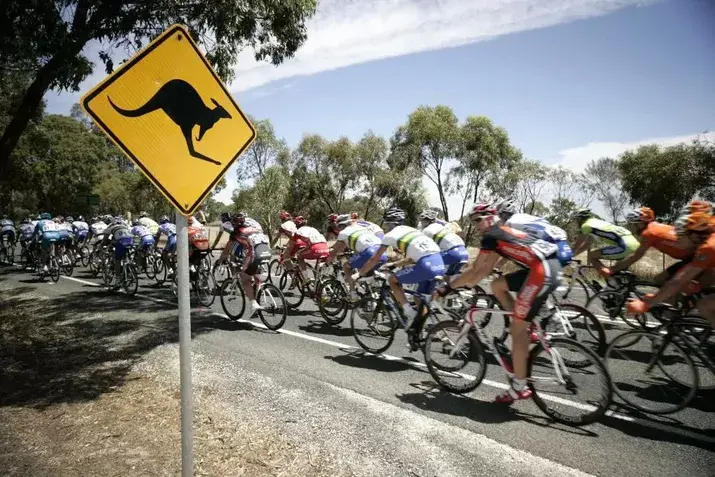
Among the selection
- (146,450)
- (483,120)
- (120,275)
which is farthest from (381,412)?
(483,120)

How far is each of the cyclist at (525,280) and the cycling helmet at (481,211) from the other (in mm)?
178

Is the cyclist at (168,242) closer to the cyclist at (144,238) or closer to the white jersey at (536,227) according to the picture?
the cyclist at (144,238)

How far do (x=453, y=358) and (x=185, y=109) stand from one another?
13.7 ft

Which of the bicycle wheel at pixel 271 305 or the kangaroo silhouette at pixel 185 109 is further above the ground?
the kangaroo silhouette at pixel 185 109

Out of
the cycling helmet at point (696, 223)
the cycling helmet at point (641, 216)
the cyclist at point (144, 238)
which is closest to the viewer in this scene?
the cycling helmet at point (696, 223)

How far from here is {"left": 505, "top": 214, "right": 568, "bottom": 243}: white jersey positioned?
5152 mm

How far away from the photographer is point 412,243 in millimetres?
6102

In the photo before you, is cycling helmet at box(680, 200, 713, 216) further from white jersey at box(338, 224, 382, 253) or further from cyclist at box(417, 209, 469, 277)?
white jersey at box(338, 224, 382, 253)

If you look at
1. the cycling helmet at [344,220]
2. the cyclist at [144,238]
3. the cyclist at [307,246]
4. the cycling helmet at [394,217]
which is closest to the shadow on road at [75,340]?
the cyclist at [144,238]

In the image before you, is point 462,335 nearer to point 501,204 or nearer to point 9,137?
point 501,204

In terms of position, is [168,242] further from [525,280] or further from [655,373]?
[655,373]

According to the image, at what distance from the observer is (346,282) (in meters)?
8.60

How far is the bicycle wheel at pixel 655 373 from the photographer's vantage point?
4215mm

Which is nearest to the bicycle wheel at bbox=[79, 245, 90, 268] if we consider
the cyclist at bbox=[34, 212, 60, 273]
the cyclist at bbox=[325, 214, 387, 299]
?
the cyclist at bbox=[34, 212, 60, 273]
